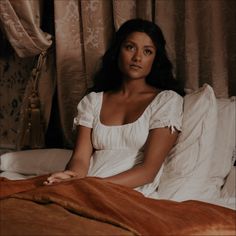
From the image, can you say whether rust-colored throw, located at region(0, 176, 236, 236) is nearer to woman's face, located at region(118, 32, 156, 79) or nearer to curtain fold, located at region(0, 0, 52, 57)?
woman's face, located at region(118, 32, 156, 79)

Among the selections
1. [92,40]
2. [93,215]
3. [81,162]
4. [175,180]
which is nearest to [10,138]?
[92,40]

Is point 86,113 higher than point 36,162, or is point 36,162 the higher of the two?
point 86,113

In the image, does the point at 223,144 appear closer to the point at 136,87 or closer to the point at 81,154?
the point at 136,87

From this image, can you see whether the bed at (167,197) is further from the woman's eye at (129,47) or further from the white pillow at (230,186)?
the woman's eye at (129,47)

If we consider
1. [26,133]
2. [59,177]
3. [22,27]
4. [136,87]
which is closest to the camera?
[59,177]

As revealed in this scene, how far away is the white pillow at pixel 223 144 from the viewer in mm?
1993

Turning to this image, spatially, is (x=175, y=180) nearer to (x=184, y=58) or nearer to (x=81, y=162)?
(x=81, y=162)

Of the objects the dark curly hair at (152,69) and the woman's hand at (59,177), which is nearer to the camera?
the woman's hand at (59,177)

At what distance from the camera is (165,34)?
2346 millimetres

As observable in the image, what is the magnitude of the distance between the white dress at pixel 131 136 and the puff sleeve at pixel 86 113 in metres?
0.04

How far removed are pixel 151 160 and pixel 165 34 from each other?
2.39 ft

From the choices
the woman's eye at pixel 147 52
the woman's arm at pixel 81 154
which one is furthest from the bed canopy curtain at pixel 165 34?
the woman's arm at pixel 81 154

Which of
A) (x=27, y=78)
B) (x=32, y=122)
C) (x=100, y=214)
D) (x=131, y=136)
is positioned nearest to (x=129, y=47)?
(x=131, y=136)

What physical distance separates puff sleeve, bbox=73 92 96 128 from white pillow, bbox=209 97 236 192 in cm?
52
